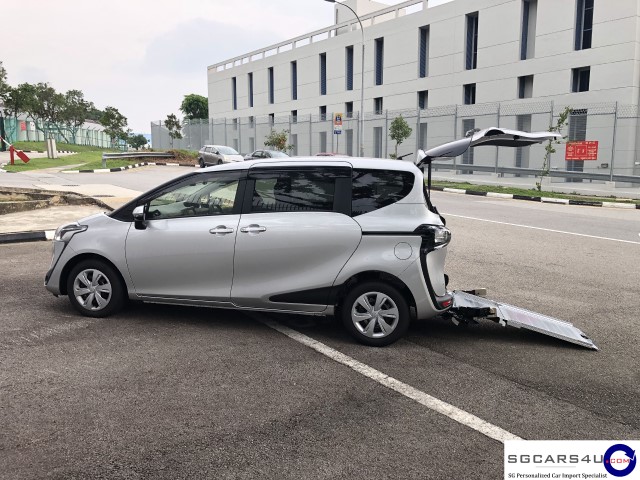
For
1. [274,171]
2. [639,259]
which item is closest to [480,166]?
[639,259]

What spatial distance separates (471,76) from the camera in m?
35.9

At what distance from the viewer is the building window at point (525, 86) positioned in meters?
32.9

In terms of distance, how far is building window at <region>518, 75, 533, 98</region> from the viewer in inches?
1297

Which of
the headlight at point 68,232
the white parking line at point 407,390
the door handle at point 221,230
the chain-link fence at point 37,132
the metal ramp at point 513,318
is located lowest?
the white parking line at point 407,390

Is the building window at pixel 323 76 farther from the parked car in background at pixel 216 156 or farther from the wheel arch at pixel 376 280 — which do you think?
the wheel arch at pixel 376 280

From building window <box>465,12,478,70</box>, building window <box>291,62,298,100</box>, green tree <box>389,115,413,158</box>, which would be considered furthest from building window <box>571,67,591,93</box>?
building window <box>291,62,298,100</box>

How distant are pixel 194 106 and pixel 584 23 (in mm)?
65752

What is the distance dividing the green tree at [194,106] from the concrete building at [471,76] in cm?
3375

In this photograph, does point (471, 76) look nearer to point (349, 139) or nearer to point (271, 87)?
point (349, 139)

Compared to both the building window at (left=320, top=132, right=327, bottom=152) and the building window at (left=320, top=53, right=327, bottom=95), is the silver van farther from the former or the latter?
the building window at (left=320, top=53, right=327, bottom=95)

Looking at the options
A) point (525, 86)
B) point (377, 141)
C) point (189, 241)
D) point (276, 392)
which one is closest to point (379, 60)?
point (377, 141)

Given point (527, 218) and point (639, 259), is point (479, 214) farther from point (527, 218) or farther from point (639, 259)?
point (639, 259)

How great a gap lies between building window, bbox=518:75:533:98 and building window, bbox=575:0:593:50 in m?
3.35

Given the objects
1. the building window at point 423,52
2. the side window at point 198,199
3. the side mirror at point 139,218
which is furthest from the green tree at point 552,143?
the side mirror at point 139,218
